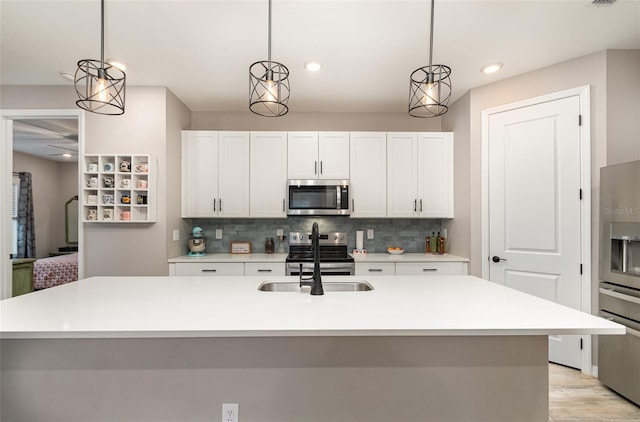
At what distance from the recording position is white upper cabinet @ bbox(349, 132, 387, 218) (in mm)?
3623

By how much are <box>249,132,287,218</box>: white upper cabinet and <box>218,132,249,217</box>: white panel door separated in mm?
69

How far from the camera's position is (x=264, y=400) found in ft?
4.61

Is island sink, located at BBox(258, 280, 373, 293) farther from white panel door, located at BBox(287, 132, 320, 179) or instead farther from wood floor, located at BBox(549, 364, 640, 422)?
white panel door, located at BBox(287, 132, 320, 179)

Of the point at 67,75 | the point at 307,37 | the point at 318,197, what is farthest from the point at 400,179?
the point at 67,75

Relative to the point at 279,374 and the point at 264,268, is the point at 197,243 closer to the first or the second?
the point at 264,268

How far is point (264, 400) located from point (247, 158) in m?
2.66

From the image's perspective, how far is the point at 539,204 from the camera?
280 cm

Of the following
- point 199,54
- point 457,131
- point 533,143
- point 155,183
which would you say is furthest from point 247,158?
Result: point 533,143

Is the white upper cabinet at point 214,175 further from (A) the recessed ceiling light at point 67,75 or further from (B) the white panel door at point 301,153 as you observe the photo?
(A) the recessed ceiling light at point 67,75

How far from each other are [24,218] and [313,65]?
6610 millimetres

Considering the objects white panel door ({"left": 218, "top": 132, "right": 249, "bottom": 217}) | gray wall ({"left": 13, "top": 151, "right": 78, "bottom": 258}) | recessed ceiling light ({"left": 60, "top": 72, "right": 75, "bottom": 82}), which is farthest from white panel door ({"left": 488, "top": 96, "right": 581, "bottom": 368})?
gray wall ({"left": 13, "top": 151, "right": 78, "bottom": 258})

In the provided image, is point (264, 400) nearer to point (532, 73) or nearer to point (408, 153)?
point (408, 153)

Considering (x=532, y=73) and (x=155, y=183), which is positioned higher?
(x=532, y=73)

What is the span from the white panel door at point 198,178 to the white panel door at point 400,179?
6.42 feet
